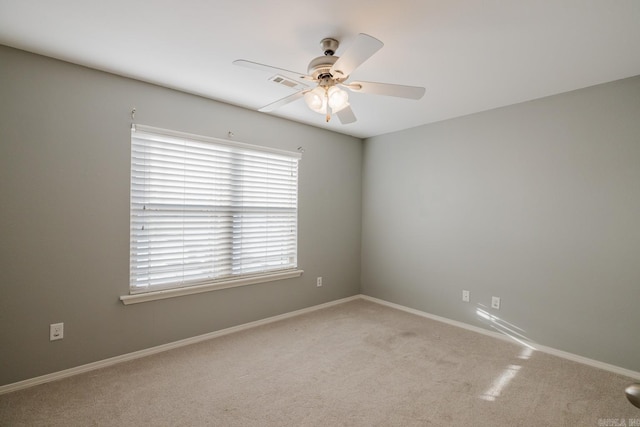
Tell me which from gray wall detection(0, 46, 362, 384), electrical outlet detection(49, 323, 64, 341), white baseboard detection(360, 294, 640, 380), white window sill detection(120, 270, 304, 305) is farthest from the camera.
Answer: white window sill detection(120, 270, 304, 305)

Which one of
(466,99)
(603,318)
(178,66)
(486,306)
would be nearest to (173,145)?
(178,66)

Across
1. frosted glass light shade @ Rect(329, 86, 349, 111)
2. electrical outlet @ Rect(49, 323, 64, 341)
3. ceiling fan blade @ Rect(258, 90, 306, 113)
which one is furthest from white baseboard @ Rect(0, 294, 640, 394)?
frosted glass light shade @ Rect(329, 86, 349, 111)

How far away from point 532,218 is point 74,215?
409 cm

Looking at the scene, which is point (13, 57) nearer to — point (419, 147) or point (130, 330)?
point (130, 330)

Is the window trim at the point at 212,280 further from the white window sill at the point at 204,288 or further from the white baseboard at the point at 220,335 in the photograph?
the white baseboard at the point at 220,335

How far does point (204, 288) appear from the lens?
10.3 feet

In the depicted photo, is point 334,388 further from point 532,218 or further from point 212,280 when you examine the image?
point 532,218

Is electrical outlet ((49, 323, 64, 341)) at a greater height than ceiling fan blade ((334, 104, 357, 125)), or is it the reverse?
ceiling fan blade ((334, 104, 357, 125))

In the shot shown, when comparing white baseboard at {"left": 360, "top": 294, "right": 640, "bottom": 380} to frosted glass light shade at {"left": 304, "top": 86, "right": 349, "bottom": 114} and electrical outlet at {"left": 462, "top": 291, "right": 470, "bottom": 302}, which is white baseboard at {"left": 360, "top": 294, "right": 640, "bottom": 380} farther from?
frosted glass light shade at {"left": 304, "top": 86, "right": 349, "bottom": 114}

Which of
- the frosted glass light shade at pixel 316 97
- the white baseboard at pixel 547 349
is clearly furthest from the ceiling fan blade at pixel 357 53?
the white baseboard at pixel 547 349

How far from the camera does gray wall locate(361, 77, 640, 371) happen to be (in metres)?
2.65

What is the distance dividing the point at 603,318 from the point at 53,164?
15.2ft

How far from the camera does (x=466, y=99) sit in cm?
314

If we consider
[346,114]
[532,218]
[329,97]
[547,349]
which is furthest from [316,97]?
[547,349]
